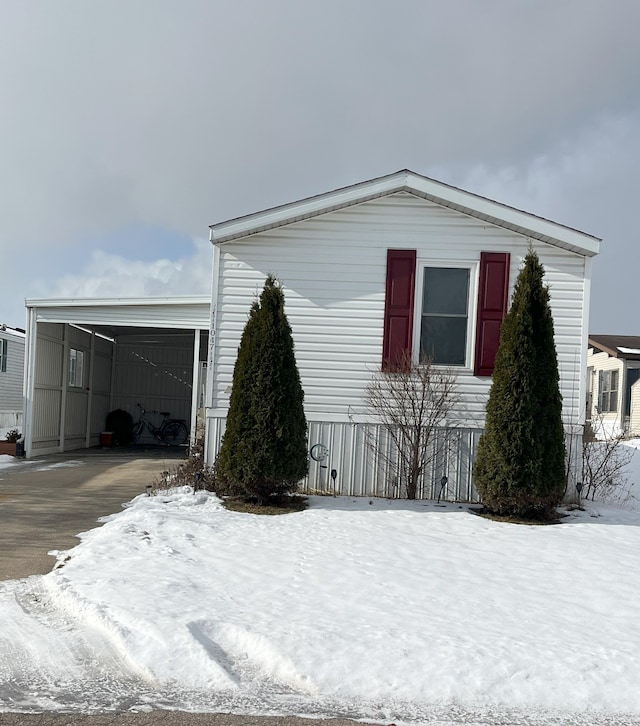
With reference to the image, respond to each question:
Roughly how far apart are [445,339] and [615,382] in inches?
784

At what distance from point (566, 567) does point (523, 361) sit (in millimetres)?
2981

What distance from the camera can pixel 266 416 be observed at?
9258mm

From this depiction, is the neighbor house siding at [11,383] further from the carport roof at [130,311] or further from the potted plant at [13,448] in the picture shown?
the carport roof at [130,311]

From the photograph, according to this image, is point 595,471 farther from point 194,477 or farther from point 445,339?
point 194,477

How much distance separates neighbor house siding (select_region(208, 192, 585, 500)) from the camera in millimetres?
10609

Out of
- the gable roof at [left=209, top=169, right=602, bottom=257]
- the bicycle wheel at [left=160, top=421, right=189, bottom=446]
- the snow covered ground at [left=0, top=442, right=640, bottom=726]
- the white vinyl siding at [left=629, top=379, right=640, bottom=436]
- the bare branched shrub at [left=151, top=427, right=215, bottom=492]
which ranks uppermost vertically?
the gable roof at [left=209, top=169, right=602, bottom=257]

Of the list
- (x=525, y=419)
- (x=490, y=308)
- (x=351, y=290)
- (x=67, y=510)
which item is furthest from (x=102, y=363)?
(x=525, y=419)

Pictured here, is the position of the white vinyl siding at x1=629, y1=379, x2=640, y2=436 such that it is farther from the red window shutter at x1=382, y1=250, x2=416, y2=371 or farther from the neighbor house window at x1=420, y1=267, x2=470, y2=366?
the red window shutter at x1=382, y1=250, x2=416, y2=371

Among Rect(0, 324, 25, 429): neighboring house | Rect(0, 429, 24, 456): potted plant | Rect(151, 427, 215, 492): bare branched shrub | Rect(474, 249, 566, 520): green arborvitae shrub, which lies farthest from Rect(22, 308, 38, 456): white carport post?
Rect(474, 249, 566, 520): green arborvitae shrub

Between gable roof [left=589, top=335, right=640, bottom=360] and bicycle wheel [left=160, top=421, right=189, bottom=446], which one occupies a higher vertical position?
gable roof [left=589, top=335, right=640, bottom=360]

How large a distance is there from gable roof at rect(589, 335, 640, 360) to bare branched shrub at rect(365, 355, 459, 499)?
19.4m

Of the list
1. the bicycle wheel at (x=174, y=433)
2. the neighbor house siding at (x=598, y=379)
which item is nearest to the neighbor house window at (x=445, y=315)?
the bicycle wheel at (x=174, y=433)

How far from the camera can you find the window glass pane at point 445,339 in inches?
417

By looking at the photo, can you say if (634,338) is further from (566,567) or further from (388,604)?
(388,604)
